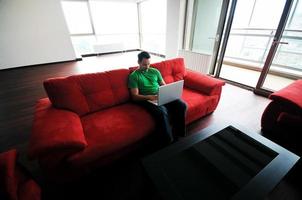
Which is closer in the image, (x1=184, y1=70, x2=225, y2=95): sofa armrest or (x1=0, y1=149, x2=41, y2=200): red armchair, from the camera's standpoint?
(x1=0, y1=149, x2=41, y2=200): red armchair

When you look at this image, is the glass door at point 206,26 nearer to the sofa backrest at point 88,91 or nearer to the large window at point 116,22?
the sofa backrest at point 88,91

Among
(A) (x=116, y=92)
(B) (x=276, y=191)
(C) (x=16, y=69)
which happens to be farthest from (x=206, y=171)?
(C) (x=16, y=69)

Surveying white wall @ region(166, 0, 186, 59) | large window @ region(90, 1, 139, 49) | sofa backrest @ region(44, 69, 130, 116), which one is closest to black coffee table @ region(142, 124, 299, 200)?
sofa backrest @ region(44, 69, 130, 116)

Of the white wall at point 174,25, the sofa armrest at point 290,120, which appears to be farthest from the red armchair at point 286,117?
the white wall at point 174,25

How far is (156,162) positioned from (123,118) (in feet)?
2.02

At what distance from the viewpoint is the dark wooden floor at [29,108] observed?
6.28ft

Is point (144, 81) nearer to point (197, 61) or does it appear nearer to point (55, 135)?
point (55, 135)

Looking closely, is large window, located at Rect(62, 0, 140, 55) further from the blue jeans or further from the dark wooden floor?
the blue jeans

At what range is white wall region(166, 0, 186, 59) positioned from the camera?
3717 mm

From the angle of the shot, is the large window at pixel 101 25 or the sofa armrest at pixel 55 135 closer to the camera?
the sofa armrest at pixel 55 135

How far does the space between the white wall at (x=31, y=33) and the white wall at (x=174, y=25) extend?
3.59 metres

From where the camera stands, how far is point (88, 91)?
1.59 meters

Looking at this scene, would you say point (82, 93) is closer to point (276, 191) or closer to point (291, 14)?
point (276, 191)

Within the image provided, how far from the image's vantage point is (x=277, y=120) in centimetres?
168
